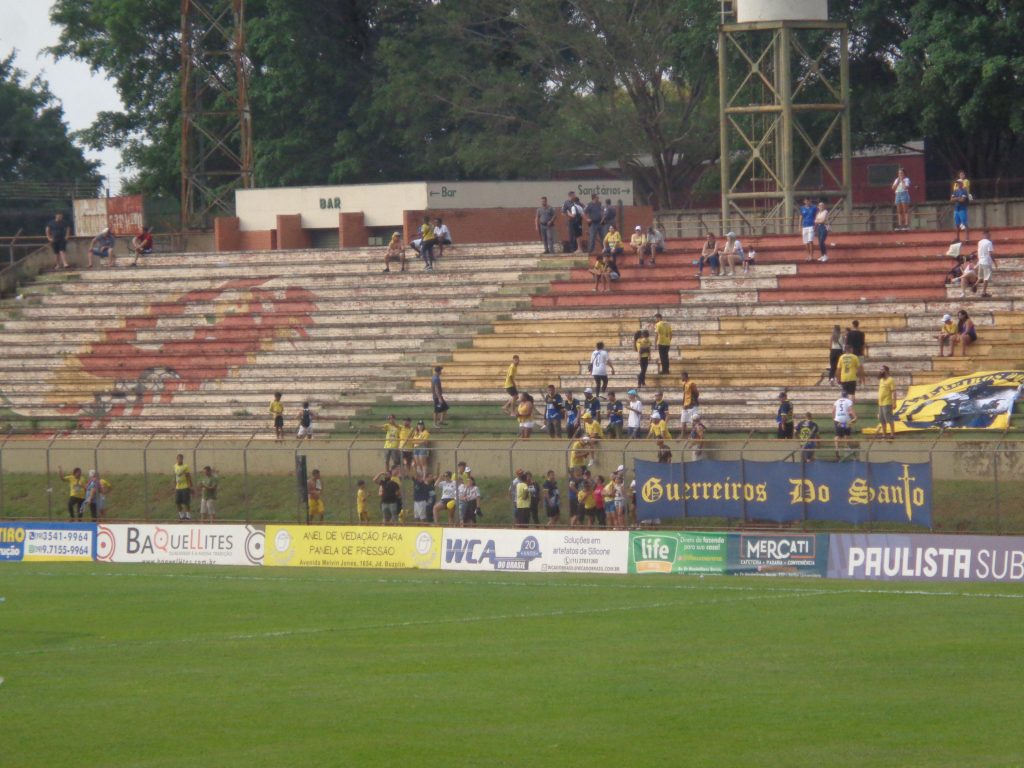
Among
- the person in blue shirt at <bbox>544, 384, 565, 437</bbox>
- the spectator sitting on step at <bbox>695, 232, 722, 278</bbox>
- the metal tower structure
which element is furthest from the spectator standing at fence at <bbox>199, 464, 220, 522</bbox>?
the metal tower structure

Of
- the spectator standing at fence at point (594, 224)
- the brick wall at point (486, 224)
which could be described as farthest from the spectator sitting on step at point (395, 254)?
the spectator standing at fence at point (594, 224)

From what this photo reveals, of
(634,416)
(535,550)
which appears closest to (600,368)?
(634,416)

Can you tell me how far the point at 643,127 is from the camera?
66125 millimetres

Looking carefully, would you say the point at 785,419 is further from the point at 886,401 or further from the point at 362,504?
the point at 362,504

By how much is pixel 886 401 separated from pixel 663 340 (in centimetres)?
702

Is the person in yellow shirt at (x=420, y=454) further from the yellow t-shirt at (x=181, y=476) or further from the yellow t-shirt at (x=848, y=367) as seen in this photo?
the yellow t-shirt at (x=848, y=367)

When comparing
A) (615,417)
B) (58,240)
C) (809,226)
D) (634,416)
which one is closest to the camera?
(634,416)

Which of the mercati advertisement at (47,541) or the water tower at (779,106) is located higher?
the water tower at (779,106)

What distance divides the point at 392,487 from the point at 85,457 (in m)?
10.3

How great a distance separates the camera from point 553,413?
4134 cm

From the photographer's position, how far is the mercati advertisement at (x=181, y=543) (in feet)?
124

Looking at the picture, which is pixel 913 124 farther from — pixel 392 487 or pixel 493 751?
pixel 493 751

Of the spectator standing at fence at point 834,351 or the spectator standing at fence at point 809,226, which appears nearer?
the spectator standing at fence at point 834,351

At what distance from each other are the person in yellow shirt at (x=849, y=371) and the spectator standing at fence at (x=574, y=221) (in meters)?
12.7
